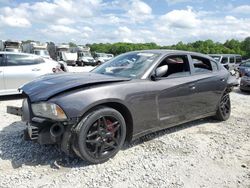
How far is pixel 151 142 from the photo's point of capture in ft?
15.3

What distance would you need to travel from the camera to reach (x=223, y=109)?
607 centimetres

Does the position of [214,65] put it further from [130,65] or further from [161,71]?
[130,65]

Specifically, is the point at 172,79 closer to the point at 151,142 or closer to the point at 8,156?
the point at 151,142

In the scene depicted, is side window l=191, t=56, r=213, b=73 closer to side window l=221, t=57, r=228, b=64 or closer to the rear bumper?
the rear bumper

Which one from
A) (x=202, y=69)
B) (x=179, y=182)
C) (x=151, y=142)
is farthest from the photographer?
(x=202, y=69)

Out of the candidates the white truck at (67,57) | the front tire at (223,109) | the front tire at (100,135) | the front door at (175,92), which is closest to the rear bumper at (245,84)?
the front tire at (223,109)

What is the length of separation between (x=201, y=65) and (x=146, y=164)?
265 cm

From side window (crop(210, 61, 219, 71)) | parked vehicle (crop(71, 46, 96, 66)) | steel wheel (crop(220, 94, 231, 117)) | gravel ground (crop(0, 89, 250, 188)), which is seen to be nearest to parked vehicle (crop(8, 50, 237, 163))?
gravel ground (crop(0, 89, 250, 188))

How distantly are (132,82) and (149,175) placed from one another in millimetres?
1326

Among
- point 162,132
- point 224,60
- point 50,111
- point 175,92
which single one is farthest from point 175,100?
point 224,60

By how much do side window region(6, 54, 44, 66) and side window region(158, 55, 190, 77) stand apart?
491 centimetres

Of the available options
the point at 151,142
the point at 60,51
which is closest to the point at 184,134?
the point at 151,142

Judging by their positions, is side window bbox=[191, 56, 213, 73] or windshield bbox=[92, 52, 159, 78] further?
side window bbox=[191, 56, 213, 73]

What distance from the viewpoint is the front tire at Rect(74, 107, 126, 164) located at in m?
3.60
